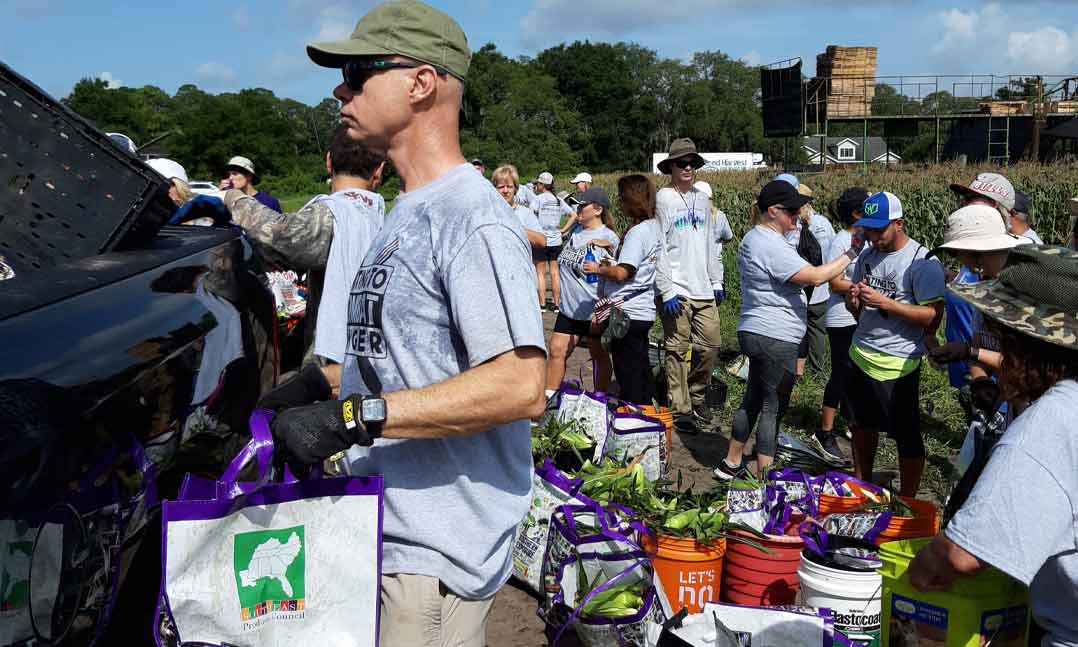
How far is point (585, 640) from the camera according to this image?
388 centimetres

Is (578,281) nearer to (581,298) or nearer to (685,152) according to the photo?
(581,298)

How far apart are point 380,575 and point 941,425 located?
6721mm

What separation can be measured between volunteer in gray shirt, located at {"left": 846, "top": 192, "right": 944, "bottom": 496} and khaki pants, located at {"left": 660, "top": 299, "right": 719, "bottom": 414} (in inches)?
104

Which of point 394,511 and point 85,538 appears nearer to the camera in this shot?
point 85,538

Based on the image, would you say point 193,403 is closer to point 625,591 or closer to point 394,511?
point 394,511

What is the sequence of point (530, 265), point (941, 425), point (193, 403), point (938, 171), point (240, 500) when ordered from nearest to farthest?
point (240, 500), point (530, 265), point (193, 403), point (941, 425), point (938, 171)

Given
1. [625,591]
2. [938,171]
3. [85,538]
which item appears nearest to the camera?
[85,538]

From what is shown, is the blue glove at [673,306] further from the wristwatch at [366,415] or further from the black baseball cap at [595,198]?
the wristwatch at [366,415]

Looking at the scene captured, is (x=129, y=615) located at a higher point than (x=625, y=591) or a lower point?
higher

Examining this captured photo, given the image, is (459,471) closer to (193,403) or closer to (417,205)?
(417,205)

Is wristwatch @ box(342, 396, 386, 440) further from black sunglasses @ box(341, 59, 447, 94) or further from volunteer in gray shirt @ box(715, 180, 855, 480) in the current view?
volunteer in gray shirt @ box(715, 180, 855, 480)

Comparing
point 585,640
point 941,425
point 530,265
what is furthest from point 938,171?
point 530,265

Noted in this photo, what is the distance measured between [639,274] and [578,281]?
607 millimetres

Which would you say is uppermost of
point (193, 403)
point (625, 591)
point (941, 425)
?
point (193, 403)
